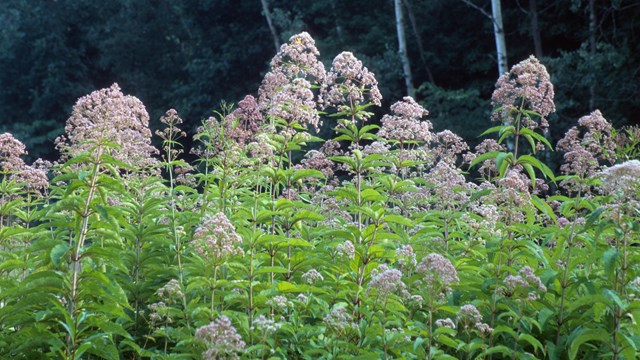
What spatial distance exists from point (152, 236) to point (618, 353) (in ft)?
7.89

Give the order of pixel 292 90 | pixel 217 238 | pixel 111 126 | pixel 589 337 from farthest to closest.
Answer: pixel 292 90
pixel 111 126
pixel 589 337
pixel 217 238

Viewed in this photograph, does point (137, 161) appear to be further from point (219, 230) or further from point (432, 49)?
point (432, 49)

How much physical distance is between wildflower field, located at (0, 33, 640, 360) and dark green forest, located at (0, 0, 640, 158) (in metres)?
14.2

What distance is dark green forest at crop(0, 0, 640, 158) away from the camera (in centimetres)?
1977

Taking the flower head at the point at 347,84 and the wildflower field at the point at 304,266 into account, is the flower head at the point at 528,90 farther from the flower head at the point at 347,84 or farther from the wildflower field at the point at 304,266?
the flower head at the point at 347,84

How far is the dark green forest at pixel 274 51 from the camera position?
64.8 ft

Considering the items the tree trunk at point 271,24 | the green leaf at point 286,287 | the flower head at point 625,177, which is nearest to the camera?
the flower head at point 625,177

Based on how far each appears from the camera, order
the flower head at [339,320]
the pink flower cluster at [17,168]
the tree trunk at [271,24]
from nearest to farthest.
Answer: the flower head at [339,320] → the pink flower cluster at [17,168] → the tree trunk at [271,24]

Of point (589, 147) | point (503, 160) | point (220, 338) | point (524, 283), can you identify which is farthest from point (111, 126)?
point (589, 147)

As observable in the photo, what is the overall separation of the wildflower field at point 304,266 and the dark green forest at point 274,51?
46.6 ft

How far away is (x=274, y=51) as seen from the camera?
30.8 metres

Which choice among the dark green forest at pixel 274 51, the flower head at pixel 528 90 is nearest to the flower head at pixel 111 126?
the flower head at pixel 528 90

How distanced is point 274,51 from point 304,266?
26.7 meters

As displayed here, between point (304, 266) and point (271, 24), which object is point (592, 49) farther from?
point (304, 266)
